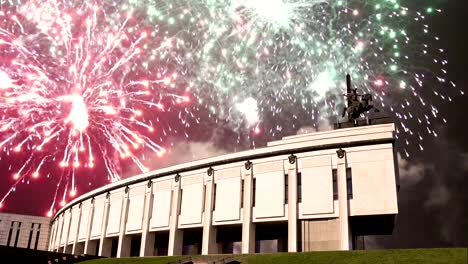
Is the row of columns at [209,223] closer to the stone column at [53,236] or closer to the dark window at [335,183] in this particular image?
the dark window at [335,183]

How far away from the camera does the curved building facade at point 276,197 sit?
141ft

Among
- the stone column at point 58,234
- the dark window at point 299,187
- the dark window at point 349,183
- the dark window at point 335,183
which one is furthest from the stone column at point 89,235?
the dark window at point 349,183

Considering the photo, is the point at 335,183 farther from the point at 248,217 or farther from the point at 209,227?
the point at 209,227

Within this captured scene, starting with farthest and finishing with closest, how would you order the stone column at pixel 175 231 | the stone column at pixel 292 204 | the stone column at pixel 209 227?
1. the stone column at pixel 175 231
2. the stone column at pixel 209 227
3. the stone column at pixel 292 204

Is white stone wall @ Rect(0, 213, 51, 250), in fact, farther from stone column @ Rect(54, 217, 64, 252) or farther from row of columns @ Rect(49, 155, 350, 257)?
row of columns @ Rect(49, 155, 350, 257)

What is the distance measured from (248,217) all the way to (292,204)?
5.22m

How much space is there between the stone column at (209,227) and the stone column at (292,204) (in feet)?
33.1

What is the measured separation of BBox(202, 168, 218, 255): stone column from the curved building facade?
0.37 ft

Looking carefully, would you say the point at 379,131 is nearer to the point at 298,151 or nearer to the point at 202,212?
the point at 298,151

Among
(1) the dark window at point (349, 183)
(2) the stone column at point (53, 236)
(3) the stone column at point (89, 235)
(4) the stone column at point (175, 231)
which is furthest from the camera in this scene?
(2) the stone column at point (53, 236)

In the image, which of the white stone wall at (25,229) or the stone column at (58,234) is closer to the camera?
the stone column at (58,234)

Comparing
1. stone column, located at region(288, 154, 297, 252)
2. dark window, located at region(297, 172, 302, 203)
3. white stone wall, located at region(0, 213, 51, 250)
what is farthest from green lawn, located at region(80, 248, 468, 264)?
white stone wall, located at region(0, 213, 51, 250)

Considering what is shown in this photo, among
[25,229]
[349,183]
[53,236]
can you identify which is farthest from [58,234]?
[349,183]

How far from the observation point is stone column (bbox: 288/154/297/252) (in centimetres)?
4438
